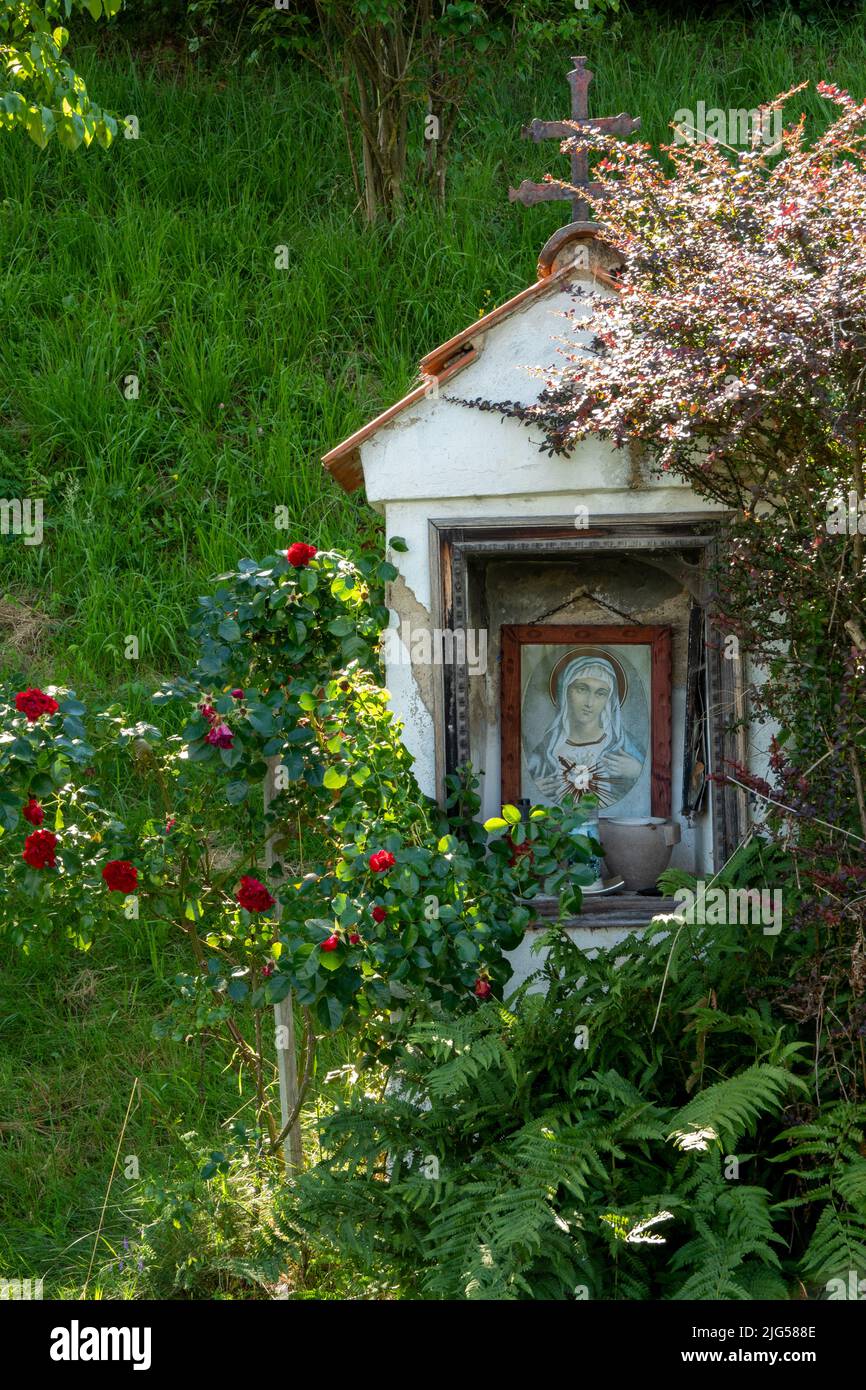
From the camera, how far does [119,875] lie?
3967mm

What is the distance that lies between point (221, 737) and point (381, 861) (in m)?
0.60

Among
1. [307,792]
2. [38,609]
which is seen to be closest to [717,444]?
[307,792]

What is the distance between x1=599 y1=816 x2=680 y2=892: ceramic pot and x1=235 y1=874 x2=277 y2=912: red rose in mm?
1454

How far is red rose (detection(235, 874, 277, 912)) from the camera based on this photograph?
4043 millimetres

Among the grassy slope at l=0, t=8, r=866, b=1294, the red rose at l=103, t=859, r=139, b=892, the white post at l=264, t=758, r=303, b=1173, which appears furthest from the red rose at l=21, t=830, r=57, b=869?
the grassy slope at l=0, t=8, r=866, b=1294

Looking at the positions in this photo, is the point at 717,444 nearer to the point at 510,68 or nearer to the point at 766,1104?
the point at 766,1104

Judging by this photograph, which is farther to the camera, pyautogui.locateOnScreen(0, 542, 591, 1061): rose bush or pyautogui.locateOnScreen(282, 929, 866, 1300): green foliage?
pyautogui.locateOnScreen(0, 542, 591, 1061): rose bush

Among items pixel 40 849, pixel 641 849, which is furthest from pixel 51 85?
pixel 641 849

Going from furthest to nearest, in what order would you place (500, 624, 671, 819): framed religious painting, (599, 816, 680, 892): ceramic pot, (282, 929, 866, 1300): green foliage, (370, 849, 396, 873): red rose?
(500, 624, 671, 819): framed religious painting, (599, 816, 680, 892): ceramic pot, (370, 849, 396, 873): red rose, (282, 929, 866, 1300): green foliage

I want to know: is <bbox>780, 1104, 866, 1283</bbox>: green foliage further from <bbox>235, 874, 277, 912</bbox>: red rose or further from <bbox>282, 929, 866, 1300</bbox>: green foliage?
<bbox>235, 874, 277, 912</bbox>: red rose

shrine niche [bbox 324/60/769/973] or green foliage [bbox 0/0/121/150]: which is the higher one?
green foliage [bbox 0/0/121/150]

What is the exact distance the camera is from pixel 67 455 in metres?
7.49

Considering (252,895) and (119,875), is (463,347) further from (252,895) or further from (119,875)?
(119,875)

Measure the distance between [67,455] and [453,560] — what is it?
3.74 metres
